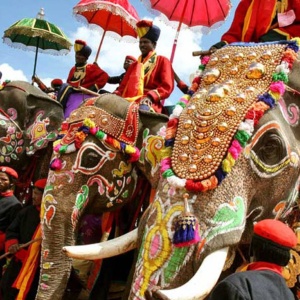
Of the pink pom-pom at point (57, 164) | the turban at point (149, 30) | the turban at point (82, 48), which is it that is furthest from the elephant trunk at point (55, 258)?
the turban at point (82, 48)

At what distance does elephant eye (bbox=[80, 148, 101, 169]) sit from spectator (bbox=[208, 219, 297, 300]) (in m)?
2.26

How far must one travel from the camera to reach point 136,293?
117 inches

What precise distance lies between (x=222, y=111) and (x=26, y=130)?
3.40 m

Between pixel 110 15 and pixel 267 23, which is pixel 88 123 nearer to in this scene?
pixel 267 23

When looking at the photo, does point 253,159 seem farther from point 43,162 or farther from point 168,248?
point 43,162

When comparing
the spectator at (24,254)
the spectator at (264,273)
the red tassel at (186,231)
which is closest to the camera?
the spectator at (264,273)

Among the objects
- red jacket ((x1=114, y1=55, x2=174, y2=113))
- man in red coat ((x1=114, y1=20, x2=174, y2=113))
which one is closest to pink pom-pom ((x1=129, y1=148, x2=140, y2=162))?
man in red coat ((x1=114, y1=20, x2=174, y2=113))

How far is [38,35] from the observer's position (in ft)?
28.8

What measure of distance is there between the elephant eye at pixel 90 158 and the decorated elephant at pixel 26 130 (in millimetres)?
1440

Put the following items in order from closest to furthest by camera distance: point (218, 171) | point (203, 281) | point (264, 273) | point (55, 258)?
1. point (264, 273)
2. point (203, 281)
3. point (218, 171)
4. point (55, 258)

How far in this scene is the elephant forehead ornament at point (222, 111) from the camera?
3107mm

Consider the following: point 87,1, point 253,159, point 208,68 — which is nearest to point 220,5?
point 87,1

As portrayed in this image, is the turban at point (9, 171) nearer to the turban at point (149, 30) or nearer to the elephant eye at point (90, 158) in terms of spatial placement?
the elephant eye at point (90, 158)

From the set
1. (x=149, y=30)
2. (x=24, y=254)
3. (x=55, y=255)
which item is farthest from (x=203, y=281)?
(x=149, y=30)
